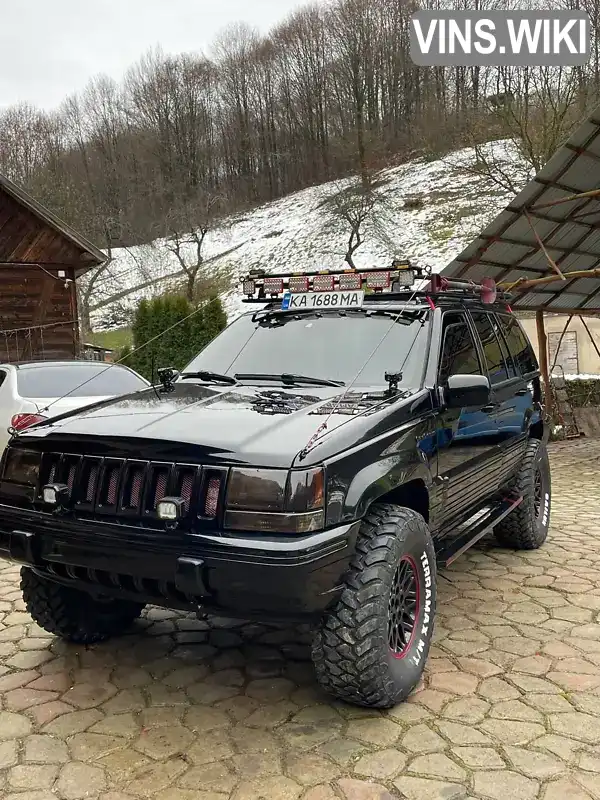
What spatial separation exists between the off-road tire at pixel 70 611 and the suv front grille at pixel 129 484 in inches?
31.0

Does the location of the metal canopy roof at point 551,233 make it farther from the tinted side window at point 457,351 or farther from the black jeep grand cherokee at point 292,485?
the black jeep grand cherokee at point 292,485

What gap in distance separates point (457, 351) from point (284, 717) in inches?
92.6

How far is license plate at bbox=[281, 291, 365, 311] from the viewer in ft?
13.9

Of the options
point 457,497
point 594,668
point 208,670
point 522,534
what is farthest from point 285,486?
point 522,534

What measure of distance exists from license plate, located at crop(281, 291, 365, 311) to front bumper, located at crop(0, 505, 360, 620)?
183 centimetres

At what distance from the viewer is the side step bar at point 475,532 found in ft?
12.8

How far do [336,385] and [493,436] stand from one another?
4.81 ft

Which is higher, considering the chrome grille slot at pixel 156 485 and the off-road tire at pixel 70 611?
the chrome grille slot at pixel 156 485

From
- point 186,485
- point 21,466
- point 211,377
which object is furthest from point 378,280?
point 21,466

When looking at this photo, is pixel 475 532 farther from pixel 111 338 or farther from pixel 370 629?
pixel 111 338

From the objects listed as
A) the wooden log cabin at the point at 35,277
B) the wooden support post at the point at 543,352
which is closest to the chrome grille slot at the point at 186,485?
the wooden support post at the point at 543,352

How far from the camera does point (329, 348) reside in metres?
4.04

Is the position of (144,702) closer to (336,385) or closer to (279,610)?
(279,610)
